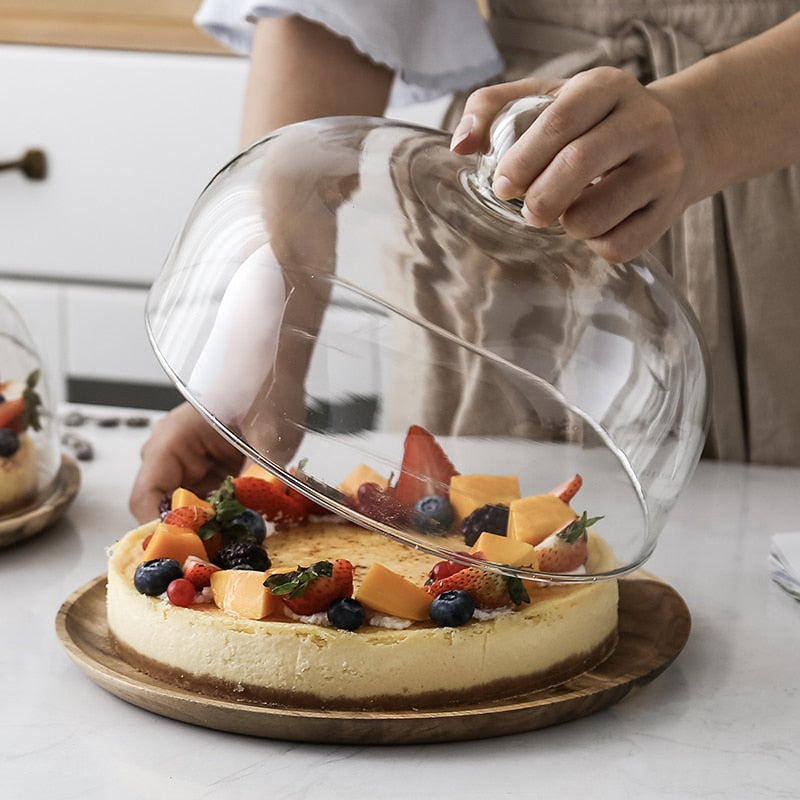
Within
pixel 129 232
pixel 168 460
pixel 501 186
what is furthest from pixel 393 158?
pixel 129 232

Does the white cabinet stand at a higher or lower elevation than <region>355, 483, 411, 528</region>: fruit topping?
lower

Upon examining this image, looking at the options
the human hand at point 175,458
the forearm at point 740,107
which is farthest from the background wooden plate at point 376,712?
the forearm at point 740,107

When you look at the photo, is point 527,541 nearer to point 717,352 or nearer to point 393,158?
point 393,158

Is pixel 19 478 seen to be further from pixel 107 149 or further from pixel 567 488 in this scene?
pixel 107 149

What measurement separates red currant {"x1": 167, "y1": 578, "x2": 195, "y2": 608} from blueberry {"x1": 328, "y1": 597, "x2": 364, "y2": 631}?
95 millimetres

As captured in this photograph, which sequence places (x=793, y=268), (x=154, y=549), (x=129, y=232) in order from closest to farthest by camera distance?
(x=154, y=549) < (x=793, y=268) < (x=129, y=232)

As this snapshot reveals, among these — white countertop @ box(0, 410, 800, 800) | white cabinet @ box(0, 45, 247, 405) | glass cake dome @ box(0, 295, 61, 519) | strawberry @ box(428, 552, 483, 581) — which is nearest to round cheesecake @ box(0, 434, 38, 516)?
glass cake dome @ box(0, 295, 61, 519)

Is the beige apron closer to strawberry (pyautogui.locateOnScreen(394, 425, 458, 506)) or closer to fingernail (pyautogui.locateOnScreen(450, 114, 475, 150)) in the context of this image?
fingernail (pyautogui.locateOnScreen(450, 114, 475, 150))

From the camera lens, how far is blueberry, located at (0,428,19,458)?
109cm

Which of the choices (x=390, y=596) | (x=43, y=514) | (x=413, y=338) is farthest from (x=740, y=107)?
(x=43, y=514)

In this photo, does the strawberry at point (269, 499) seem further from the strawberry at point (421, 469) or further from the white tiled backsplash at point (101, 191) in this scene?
the white tiled backsplash at point (101, 191)

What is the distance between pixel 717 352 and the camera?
1.39 m

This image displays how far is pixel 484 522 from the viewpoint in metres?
0.76

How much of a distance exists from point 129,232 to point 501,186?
1806 millimetres
